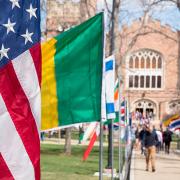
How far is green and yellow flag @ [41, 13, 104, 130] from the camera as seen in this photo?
244 inches

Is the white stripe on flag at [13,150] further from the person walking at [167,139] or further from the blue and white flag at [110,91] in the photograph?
the person walking at [167,139]

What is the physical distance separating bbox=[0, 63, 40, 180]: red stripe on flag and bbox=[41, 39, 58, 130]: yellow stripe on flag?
1.71 meters

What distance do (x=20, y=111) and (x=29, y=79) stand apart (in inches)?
9.5

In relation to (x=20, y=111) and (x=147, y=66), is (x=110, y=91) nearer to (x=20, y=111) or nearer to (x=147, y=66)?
(x=20, y=111)

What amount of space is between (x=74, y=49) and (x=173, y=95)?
65622 millimetres

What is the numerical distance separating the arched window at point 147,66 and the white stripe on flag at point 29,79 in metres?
67.9

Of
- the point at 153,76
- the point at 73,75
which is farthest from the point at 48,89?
the point at 153,76

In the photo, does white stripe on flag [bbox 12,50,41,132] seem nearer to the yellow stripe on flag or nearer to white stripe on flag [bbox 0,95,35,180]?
white stripe on flag [bbox 0,95,35,180]

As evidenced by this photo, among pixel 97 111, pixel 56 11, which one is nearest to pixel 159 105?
pixel 56 11

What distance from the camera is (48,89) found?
246 inches

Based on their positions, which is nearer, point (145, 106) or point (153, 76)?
point (153, 76)

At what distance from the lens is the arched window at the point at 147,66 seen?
7206cm

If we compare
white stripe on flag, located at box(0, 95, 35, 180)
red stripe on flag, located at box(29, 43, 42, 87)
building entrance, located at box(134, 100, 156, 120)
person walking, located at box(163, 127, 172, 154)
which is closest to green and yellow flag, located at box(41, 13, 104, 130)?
red stripe on flag, located at box(29, 43, 42, 87)

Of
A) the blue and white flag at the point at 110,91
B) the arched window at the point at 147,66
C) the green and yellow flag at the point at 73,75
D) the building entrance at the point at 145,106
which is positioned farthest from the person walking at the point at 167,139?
the arched window at the point at 147,66
